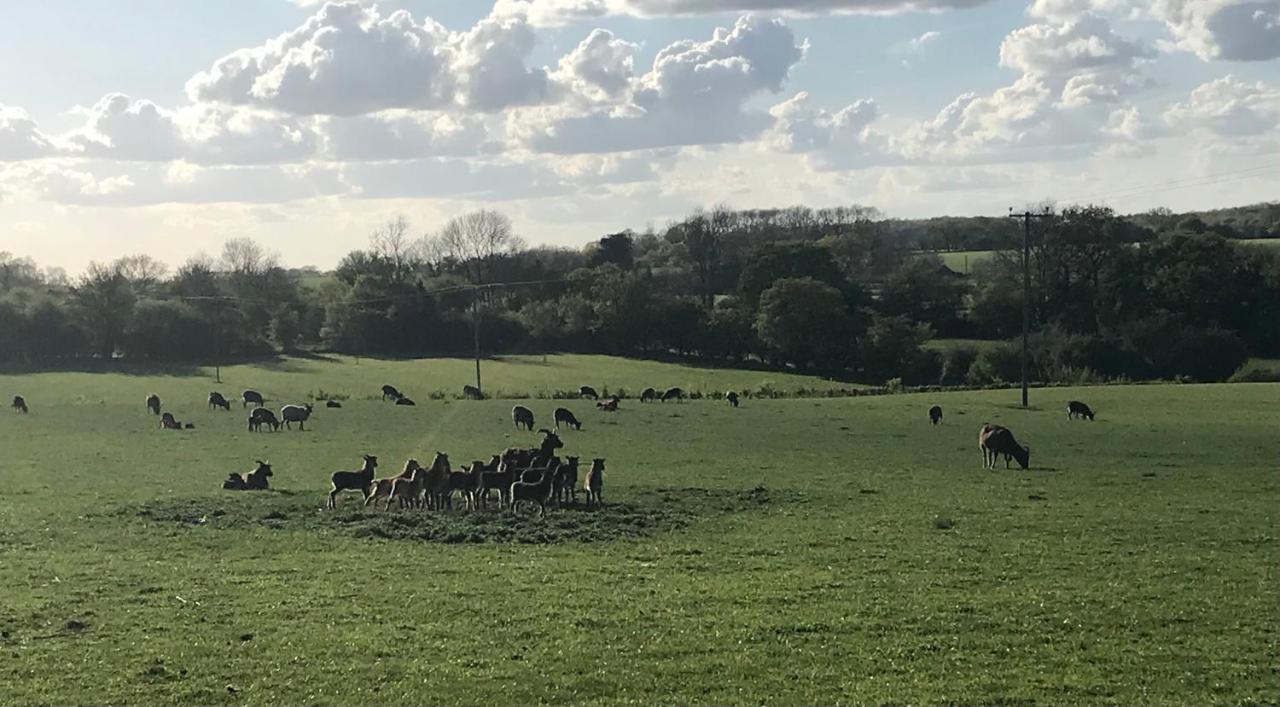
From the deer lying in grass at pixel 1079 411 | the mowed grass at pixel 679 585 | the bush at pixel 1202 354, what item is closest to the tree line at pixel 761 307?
the bush at pixel 1202 354

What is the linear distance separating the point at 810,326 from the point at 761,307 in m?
4.63

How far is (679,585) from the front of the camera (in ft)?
55.7

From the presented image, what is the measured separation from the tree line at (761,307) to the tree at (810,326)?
14 cm

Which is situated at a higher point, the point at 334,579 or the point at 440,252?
the point at 440,252

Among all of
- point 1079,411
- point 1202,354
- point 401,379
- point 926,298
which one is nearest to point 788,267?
point 926,298

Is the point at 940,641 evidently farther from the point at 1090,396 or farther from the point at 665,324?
Answer: the point at 665,324

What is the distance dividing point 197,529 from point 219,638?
9206 mm

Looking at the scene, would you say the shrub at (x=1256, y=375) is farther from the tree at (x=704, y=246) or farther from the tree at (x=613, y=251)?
the tree at (x=613, y=251)

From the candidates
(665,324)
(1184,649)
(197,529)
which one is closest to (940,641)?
(1184,649)

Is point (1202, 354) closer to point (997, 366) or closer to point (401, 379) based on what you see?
point (997, 366)

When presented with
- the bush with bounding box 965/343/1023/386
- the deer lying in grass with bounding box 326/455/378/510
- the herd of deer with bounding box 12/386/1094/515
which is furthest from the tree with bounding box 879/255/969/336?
the deer lying in grass with bounding box 326/455/378/510

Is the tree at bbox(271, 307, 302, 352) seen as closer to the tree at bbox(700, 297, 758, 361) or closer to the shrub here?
the tree at bbox(700, 297, 758, 361)

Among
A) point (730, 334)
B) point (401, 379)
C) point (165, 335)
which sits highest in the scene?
point (165, 335)

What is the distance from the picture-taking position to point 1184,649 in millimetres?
13094
